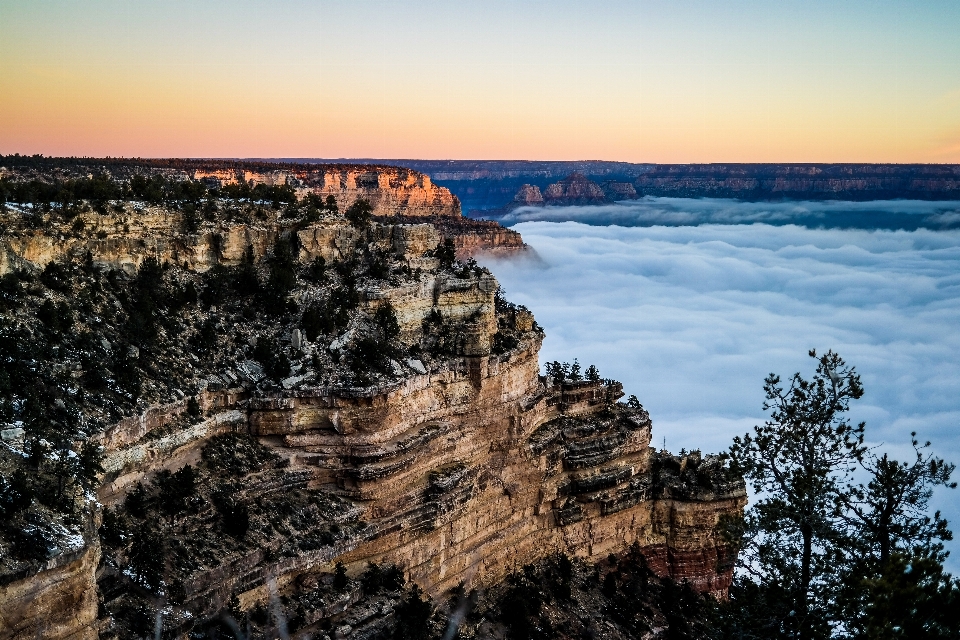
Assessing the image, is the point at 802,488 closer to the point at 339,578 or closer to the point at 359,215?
the point at 339,578

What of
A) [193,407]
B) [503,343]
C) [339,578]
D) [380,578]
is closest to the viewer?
[339,578]

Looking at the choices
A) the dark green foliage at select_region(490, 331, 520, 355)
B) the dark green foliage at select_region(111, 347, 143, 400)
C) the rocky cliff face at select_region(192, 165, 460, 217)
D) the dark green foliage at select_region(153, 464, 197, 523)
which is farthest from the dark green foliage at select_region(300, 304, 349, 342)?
the rocky cliff face at select_region(192, 165, 460, 217)

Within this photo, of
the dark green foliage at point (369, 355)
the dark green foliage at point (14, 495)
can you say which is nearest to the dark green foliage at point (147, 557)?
the dark green foliage at point (14, 495)

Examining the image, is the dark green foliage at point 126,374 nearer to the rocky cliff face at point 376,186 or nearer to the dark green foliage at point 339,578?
the dark green foliage at point 339,578

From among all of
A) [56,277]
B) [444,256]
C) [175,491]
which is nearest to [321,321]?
[444,256]

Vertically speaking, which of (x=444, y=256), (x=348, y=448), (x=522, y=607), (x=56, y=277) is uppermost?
(x=444, y=256)

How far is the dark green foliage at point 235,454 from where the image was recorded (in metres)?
25.4

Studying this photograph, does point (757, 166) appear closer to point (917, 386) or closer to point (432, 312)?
point (917, 386)

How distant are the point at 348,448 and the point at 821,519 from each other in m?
15.5

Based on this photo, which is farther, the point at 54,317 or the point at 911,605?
the point at 54,317

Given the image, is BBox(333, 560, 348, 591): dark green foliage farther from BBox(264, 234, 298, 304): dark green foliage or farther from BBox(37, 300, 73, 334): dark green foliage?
BBox(37, 300, 73, 334): dark green foliage

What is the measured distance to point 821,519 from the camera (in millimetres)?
17344

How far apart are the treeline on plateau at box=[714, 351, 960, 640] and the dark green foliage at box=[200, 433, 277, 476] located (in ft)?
48.1

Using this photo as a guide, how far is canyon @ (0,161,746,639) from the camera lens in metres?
22.0
